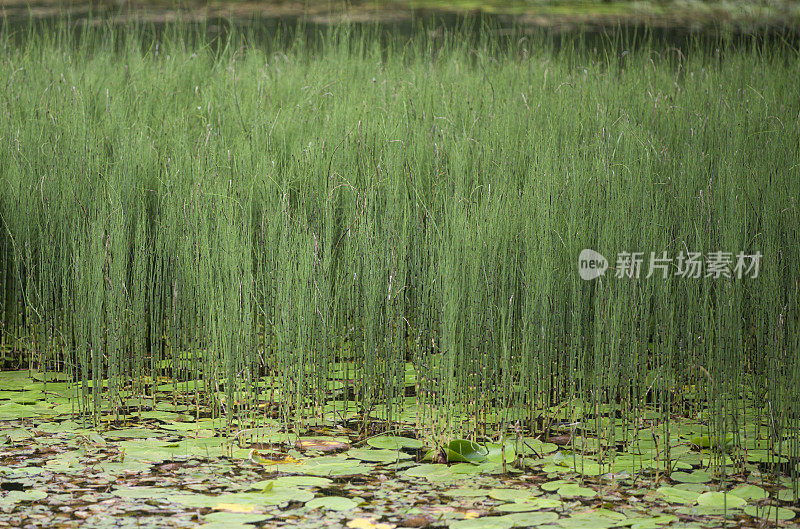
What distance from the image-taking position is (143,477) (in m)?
2.69

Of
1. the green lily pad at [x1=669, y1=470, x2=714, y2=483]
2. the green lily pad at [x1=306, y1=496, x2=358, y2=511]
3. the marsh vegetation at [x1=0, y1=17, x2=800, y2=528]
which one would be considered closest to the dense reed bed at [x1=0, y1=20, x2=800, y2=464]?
the marsh vegetation at [x1=0, y1=17, x2=800, y2=528]

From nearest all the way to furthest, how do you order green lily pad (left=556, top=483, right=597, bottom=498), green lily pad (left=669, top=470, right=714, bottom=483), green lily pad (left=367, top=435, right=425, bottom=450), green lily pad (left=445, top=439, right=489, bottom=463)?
green lily pad (left=556, top=483, right=597, bottom=498) < green lily pad (left=669, top=470, right=714, bottom=483) < green lily pad (left=445, top=439, right=489, bottom=463) < green lily pad (left=367, top=435, right=425, bottom=450)

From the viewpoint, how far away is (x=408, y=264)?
3645mm

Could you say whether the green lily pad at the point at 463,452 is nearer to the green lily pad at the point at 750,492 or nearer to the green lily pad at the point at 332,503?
the green lily pad at the point at 332,503

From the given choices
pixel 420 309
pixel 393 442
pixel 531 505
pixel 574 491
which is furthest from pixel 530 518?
pixel 420 309

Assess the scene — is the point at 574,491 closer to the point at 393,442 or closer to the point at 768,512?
the point at 768,512

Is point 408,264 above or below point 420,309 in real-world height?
above

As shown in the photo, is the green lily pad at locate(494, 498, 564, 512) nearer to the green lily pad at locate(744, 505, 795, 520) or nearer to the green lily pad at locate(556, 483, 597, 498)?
the green lily pad at locate(556, 483, 597, 498)

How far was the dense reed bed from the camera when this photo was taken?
9.93 ft

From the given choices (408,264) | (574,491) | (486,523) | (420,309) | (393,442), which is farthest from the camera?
(408,264)

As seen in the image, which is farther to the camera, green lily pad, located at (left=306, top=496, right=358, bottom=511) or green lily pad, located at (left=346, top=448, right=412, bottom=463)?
green lily pad, located at (left=346, top=448, right=412, bottom=463)

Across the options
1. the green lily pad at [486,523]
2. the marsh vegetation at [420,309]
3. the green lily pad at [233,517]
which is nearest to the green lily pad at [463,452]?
the marsh vegetation at [420,309]

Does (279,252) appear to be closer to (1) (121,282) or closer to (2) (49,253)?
(1) (121,282)

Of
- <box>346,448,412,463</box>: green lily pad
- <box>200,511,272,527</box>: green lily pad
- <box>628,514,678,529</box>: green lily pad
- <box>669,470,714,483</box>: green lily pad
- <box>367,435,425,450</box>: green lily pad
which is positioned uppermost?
<box>367,435,425,450</box>: green lily pad
